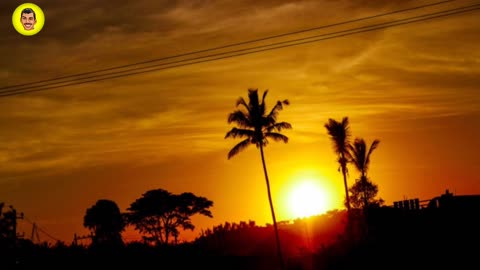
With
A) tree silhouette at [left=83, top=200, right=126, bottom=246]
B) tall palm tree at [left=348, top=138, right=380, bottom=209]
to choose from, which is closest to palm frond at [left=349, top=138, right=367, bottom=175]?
tall palm tree at [left=348, top=138, right=380, bottom=209]

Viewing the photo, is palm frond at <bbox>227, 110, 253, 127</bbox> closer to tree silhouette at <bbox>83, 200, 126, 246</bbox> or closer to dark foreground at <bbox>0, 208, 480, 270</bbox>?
dark foreground at <bbox>0, 208, 480, 270</bbox>

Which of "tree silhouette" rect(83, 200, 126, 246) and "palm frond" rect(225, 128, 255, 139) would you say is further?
"tree silhouette" rect(83, 200, 126, 246)

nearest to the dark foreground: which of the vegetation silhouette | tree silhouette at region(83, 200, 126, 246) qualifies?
the vegetation silhouette

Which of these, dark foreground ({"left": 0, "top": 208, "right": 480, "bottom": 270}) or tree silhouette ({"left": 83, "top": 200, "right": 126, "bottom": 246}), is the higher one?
tree silhouette ({"left": 83, "top": 200, "right": 126, "bottom": 246})

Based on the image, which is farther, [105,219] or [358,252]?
[105,219]

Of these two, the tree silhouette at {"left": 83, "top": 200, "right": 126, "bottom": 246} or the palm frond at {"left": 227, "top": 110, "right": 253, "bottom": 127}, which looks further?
the tree silhouette at {"left": 83, "top": 200, "right": 126, "bottom": 246}

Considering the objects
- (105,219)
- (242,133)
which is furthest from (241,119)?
(105,219)

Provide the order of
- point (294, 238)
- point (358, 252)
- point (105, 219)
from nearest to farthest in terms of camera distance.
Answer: point (358, 252), point (294, 238), point (105, 219)

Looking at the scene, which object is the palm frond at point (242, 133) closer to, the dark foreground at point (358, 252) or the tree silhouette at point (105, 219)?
the dark foreground at point (358, 252)

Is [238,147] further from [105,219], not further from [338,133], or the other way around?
[105,219]

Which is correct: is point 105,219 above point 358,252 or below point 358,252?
above

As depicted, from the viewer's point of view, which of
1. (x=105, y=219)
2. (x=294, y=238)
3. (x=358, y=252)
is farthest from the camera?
(x=105, y=219)

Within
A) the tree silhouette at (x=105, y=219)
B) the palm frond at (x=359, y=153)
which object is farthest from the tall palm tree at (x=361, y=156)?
the tree silhouette at (x=105, y=219)

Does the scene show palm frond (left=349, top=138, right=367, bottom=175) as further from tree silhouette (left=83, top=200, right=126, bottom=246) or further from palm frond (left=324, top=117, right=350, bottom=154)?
tree silhouette (left=83, top=200, right=126, bottom=246)
